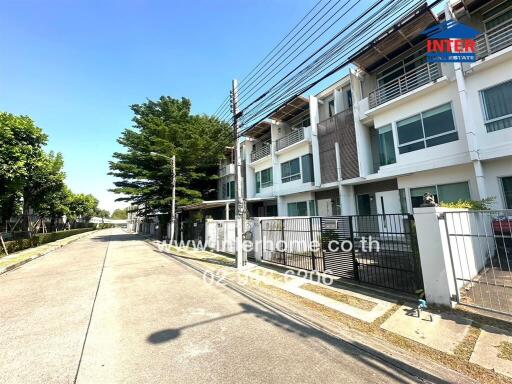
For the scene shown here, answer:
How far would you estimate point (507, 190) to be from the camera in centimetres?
986

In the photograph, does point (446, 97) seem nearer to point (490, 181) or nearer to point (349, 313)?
point (490, 181)

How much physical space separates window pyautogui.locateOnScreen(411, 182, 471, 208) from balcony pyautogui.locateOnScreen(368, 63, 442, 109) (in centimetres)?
499

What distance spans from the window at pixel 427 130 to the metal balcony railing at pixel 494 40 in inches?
87.5

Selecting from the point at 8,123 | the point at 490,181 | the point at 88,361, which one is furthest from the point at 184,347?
the point at 8,123

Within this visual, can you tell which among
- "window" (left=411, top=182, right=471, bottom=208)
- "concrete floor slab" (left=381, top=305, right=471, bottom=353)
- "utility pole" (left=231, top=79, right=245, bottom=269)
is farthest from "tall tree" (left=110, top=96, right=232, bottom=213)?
"concrete floor slab" (left=381, top=305, right=471, bottom=353)

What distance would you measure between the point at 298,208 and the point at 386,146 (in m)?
8.50

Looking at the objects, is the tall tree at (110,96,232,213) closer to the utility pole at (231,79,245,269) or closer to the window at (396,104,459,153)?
the utility pole at (231,79,245,269)

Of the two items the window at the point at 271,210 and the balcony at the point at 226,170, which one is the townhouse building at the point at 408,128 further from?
the balcony at the point at 226,170

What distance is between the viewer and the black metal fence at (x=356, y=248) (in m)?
6.50

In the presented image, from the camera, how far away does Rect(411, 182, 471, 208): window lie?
435 inches

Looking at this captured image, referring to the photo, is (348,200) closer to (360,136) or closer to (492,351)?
(360,136)

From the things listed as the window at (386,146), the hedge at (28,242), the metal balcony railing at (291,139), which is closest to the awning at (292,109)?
the metal balcony railing at (291,139)

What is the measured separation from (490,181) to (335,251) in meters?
7.60

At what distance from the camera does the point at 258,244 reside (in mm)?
11812
